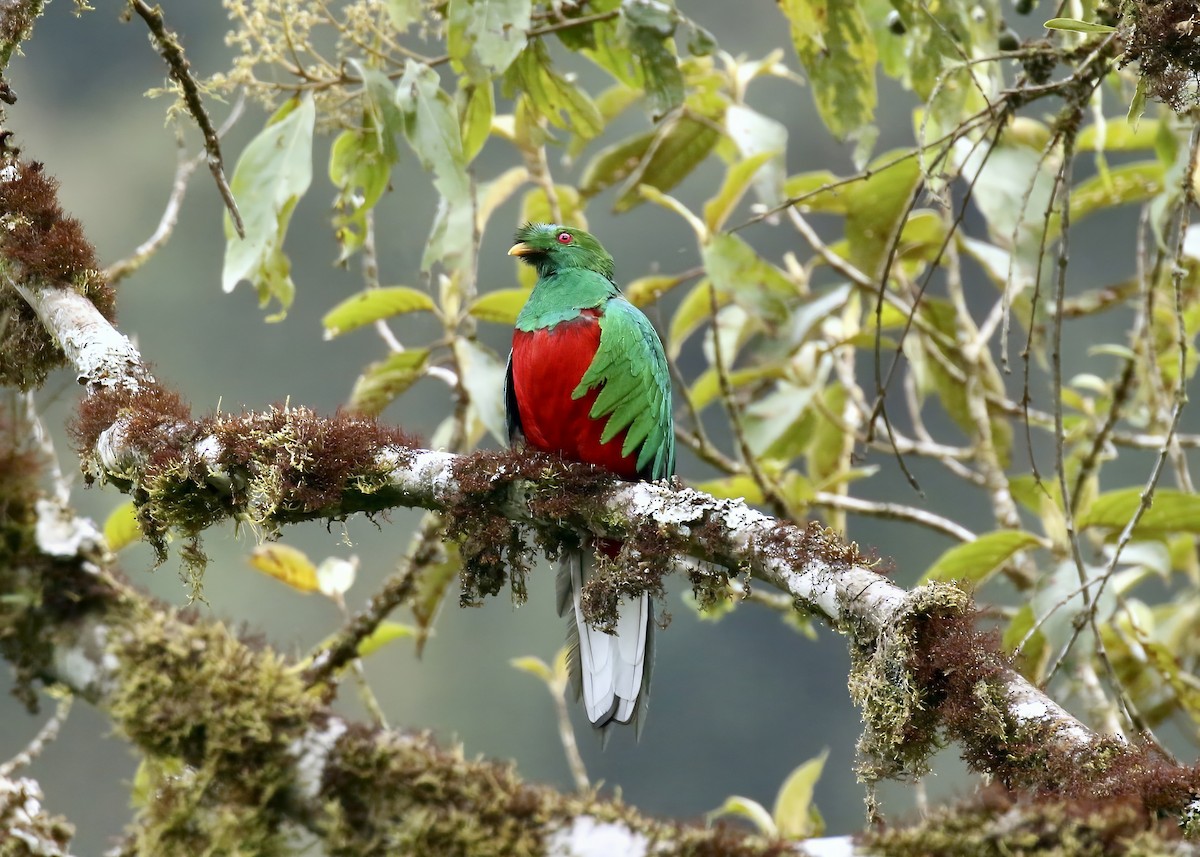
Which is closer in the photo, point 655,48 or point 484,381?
point 655,48

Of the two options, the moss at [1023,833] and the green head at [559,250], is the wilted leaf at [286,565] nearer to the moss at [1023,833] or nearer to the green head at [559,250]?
the green head at [559,250]

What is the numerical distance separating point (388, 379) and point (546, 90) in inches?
48.7

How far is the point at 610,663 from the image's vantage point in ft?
10.9

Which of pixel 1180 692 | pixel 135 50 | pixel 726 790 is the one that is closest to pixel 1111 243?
pixel 726 790

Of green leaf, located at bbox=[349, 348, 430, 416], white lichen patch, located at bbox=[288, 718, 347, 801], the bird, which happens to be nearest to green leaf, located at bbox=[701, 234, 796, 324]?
the bird

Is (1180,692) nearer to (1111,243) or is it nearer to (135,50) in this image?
(1111,243)

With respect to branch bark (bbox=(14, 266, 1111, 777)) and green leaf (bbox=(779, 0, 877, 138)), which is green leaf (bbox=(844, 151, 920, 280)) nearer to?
green leaf (bbox=(779, 0, 877, 138))

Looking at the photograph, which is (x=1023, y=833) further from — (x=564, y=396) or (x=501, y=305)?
(x=501, y=305)

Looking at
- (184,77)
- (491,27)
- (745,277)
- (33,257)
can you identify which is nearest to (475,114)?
(491,27)

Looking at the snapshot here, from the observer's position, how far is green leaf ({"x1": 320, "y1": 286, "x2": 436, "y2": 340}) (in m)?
4.25

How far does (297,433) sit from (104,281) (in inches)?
29.4

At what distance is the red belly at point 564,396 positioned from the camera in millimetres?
3516

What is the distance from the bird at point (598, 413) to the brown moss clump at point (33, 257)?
4.08 feet

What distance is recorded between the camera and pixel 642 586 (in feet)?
7.97
